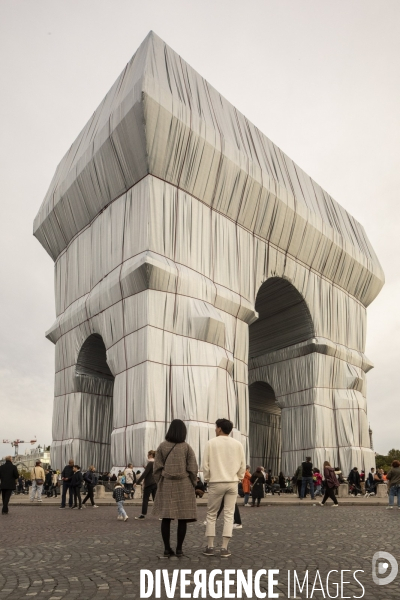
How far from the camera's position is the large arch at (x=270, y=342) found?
38.6 m

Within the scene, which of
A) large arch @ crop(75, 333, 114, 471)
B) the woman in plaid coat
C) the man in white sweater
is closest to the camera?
the woman in plaid coat

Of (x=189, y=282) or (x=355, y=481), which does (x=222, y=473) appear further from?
(x=355, y=481)

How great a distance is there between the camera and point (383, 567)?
700 centimetres

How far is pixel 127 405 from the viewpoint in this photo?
2664cm

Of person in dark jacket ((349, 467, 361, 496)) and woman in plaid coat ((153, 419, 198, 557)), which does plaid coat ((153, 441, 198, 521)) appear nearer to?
woman in plaid coat ((153, 419, 198, 557))

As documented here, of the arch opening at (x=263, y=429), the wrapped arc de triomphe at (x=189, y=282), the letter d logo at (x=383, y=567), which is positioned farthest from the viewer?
the arch opening at (x=263, y=429)

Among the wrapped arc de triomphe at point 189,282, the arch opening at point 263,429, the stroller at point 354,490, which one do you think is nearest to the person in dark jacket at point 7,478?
the wrapped arc de triomphe at point 189,282

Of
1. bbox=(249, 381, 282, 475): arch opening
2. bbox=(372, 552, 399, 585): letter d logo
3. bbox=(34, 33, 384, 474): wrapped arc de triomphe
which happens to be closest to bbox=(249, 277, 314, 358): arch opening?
bbox=(34, 33, 384, 474): wrapped arc de triomphe

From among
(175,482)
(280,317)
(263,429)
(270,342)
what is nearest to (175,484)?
(175,482)

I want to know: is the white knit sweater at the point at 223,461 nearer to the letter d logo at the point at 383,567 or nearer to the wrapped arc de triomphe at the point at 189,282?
the letter d logo at the point at 383,567

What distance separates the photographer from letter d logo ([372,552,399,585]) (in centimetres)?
628

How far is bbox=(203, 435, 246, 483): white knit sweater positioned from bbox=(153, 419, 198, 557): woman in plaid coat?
0.22 m

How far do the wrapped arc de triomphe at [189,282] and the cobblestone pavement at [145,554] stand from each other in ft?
43.4

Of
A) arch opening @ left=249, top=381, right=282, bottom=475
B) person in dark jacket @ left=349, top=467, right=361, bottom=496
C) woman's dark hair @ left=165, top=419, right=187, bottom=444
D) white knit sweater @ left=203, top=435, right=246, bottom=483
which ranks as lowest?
person in dark jacket @ left=349, top=467, right=361, bottom=496
